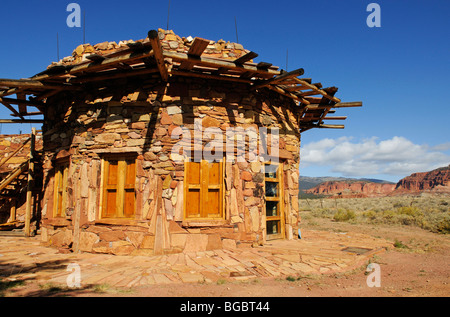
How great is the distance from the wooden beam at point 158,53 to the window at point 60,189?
Answer: 3628 mm

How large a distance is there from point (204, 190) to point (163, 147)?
1328 mm

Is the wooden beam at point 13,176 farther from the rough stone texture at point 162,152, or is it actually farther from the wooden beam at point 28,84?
the wooden beam at point 28,84

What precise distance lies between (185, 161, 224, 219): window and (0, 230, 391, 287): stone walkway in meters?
0.90

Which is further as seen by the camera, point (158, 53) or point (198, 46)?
point (198, 46)

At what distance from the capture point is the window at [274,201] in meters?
8.16

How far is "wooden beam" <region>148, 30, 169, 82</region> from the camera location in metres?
5.15

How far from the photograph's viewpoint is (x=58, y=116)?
8375mm

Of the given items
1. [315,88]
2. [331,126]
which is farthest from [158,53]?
[331,126]

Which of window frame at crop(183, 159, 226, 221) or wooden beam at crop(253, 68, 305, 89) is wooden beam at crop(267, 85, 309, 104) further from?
window frame at crop(183, 159, 226, 221)

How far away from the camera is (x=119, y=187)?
7.12 meters

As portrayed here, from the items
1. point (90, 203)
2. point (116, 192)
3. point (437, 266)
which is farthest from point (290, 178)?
point (90, 203)

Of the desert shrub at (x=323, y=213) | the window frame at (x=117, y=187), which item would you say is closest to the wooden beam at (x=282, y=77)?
the window frame at (x=117, y=187)

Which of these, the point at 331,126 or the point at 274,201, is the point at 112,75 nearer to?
the point at 274,201
